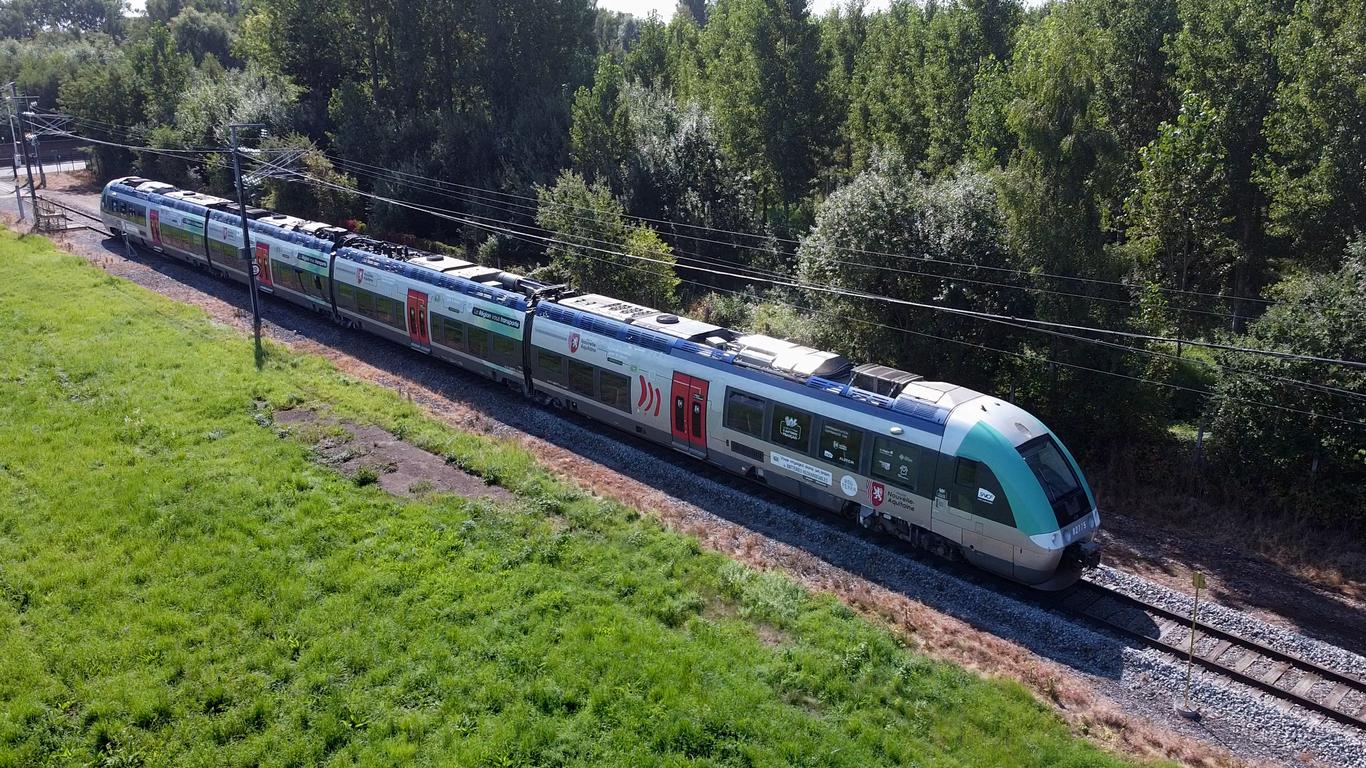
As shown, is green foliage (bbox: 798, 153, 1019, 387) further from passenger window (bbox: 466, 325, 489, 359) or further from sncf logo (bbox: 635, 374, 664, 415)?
passenger window (bbox: 466, 325, 489, 359)

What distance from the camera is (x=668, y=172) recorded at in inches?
1670

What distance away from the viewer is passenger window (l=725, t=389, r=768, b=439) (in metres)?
20.5

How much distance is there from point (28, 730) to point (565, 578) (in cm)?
799

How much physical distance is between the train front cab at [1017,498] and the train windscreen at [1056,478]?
2cm

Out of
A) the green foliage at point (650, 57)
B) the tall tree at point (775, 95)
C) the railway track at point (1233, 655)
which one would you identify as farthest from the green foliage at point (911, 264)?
the green foliage at point (650, 57)

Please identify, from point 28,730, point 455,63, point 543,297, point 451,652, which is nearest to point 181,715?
point 28,730

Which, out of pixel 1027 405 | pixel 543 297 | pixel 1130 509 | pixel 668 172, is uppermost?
pixel 668 172

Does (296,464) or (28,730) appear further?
(296,464)

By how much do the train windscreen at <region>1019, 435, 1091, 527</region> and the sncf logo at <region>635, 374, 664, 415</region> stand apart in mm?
9049

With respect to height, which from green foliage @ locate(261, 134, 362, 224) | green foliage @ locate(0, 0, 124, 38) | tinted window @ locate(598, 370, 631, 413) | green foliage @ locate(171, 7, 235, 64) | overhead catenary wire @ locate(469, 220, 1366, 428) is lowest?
tinted window @ locate(598, 370, 631, 413)

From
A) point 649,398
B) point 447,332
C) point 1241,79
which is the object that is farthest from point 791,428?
point 1241,79

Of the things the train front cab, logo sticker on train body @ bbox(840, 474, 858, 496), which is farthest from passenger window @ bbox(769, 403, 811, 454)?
the train front cab

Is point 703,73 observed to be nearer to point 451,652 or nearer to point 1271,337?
point 1271,337

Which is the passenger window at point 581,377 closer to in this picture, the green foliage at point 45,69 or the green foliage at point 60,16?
the green foliage at point 45,69
